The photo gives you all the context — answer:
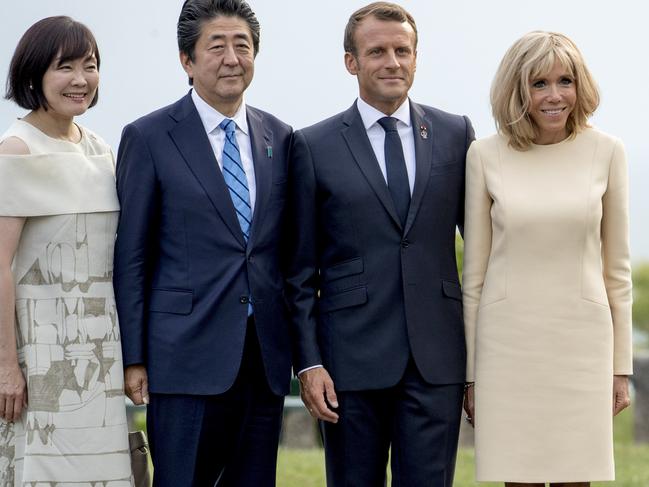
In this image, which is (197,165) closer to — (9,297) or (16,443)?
(9,297)

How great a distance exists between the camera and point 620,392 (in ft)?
14.9

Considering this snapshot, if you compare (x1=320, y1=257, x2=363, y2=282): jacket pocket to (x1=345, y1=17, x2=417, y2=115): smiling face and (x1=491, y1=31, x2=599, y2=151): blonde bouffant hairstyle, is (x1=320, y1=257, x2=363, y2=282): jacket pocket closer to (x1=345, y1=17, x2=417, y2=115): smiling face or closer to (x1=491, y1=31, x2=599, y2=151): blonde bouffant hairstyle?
(x1=345, y1=17, x2=417, y2=115): smiling face

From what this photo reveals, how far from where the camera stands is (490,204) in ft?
15.0

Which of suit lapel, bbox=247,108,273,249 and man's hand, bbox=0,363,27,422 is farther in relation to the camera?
Result: suit lapel, bbox=247,108,273,249

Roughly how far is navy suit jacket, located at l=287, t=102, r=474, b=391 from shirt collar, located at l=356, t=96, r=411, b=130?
0.15 ft

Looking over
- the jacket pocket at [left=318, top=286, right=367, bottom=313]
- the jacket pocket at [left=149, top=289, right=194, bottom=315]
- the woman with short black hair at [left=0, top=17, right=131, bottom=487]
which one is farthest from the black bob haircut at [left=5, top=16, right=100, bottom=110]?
the jacket pocket at [left=318, top=286, right=367, bottom=313]

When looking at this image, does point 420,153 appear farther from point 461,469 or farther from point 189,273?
point 461,469

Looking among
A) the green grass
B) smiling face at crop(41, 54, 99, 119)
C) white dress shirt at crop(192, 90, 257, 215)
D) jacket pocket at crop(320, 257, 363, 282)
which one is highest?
smiling face at crop(41, 54, 99, 119)

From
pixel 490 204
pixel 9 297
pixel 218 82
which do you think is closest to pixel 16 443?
pixel 9 297

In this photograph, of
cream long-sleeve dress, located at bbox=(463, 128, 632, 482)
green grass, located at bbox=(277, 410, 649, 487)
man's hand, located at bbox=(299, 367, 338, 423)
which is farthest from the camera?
green grass, located at bbox=(277, 410, 649, 487)

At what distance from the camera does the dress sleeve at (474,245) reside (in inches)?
179

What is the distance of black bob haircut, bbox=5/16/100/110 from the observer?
15.0ft

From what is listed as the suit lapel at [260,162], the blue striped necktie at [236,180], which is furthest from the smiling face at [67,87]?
the suit lapel at [260,162]

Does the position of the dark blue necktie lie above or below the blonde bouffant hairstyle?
below
